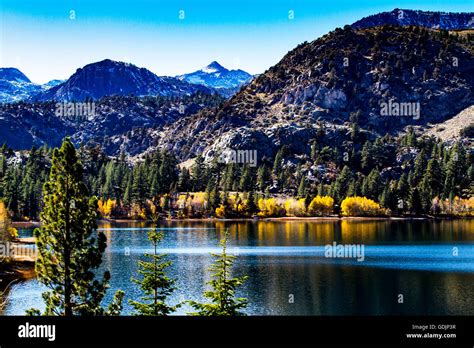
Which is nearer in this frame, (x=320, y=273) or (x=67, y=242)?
(x=67, y=242)

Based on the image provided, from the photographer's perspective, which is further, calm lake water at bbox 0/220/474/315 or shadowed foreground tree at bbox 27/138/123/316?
calm lake water at bbox 0/220/474/315

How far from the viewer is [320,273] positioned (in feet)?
289

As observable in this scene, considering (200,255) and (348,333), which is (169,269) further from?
(348,333)

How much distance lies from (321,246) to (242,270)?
40.7 m

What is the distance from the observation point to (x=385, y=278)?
84.0 metres

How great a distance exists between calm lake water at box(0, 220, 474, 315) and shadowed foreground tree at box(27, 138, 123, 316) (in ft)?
63.3

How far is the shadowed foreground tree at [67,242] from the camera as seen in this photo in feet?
120

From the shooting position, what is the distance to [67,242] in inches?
1441

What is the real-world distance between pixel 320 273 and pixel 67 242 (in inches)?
2248

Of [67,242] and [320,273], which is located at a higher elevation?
[67,242]

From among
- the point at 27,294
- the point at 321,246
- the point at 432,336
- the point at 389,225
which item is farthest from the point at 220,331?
the point at 389,225

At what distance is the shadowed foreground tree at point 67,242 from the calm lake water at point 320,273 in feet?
63.3

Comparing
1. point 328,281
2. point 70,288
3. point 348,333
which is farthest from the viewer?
point 328,281

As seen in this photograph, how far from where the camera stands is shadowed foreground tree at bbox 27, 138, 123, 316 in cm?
3662
